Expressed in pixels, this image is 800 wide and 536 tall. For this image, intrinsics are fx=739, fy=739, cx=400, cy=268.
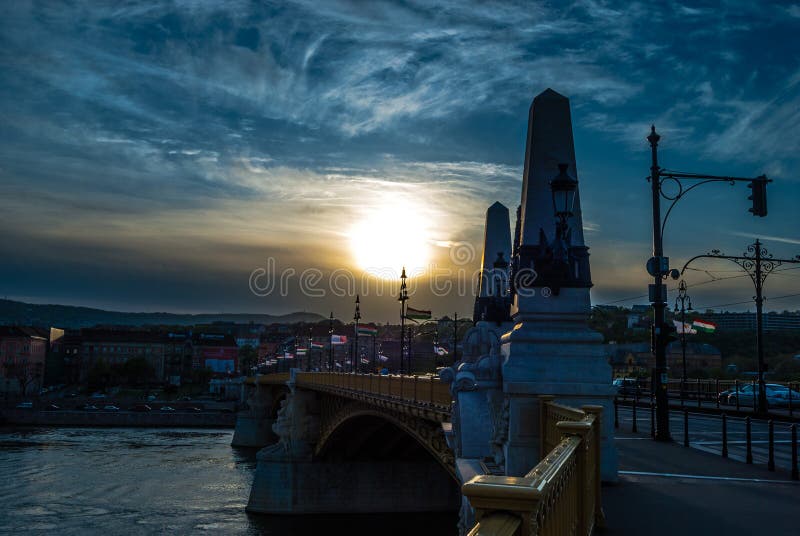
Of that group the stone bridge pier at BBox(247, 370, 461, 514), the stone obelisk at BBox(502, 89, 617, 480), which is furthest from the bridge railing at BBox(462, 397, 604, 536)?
the stone bridge pier at BBox(247, 370, 461, 514)

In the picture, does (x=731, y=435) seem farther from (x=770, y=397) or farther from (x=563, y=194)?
(x=770, y=397)

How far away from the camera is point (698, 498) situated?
10.2m

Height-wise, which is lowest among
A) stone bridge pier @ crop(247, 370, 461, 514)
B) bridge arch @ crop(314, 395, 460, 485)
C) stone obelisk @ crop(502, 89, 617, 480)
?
stone bridge pier @ crop(247, 370, 461, 514)

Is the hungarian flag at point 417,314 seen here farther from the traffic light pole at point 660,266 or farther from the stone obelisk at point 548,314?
the stone obelisk at point 548,314

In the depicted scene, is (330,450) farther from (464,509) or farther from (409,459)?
(464,509)

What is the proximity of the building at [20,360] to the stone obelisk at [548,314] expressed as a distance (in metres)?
152

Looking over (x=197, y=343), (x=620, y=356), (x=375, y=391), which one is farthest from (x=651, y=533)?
(x=197, y=343)

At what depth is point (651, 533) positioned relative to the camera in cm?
798

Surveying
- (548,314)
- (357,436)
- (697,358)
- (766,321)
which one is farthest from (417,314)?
(766,321)

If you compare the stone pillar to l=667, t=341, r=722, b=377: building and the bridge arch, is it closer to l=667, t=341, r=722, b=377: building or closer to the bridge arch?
the bridge arch

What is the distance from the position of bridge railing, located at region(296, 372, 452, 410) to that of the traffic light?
9.34 meters

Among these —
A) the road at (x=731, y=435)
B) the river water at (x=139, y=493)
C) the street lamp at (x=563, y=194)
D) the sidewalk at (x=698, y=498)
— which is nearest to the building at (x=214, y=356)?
the river water at (x=139, y=493)

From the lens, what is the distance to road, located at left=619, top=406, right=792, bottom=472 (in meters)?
16.1

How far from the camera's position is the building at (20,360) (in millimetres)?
148875
